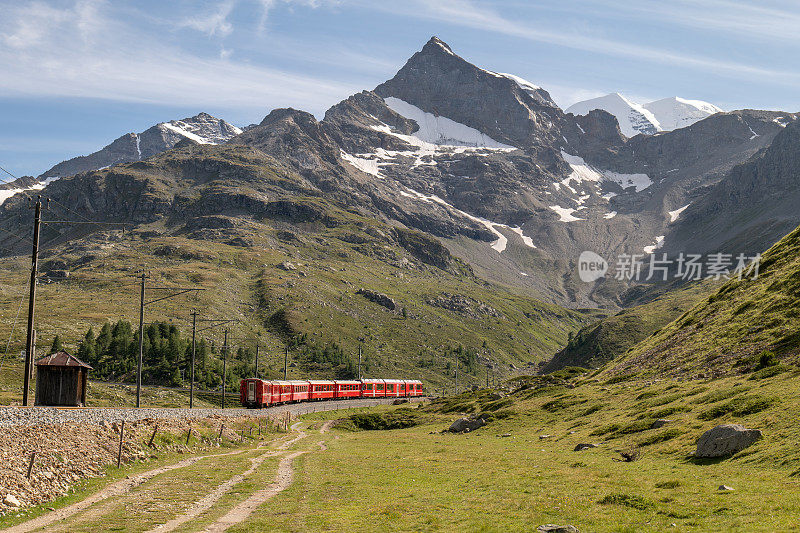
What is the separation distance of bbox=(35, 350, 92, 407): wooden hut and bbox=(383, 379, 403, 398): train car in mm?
106360

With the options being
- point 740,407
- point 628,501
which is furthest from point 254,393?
point 628,501

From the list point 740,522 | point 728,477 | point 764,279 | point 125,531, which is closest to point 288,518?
point 125,531

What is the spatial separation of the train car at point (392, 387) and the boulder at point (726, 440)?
12646cm

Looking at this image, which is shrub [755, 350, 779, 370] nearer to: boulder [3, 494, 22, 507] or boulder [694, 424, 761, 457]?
boulder [694, 424, 761, 457]

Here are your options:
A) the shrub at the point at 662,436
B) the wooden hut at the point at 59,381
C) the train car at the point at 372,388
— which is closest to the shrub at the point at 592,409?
the shrub at the point at 662,436

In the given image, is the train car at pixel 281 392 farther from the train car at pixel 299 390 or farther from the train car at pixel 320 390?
the train car at pixel 320 390

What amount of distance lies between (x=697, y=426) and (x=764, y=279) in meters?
46.5

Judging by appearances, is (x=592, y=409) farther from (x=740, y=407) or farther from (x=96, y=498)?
(x=96, y=498)

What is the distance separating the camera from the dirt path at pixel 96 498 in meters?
24.1

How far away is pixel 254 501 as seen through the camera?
29281mm

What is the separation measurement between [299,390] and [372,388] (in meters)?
34.6

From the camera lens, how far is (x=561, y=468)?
3619 centimetres

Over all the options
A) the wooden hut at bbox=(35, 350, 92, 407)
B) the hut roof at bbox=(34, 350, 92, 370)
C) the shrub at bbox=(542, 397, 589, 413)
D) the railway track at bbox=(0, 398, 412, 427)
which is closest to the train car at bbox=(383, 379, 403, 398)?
the railway track at bbox=(0, 398, 412, 427)

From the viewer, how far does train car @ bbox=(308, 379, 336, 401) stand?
125750 millimetres
